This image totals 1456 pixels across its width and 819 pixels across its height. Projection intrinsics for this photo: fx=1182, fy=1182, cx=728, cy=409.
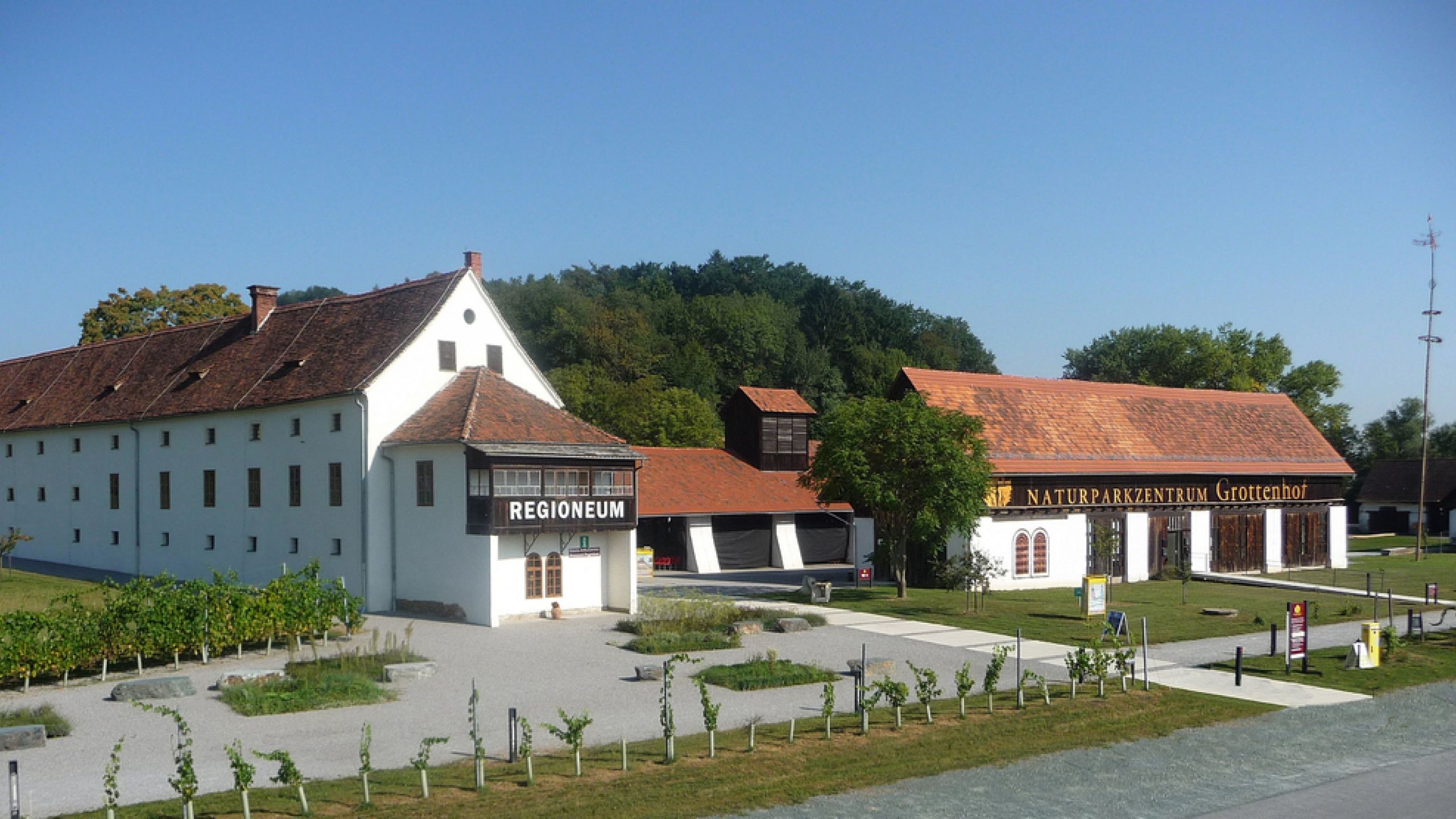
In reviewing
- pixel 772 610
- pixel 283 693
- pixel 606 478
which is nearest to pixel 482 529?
pixel 606 478

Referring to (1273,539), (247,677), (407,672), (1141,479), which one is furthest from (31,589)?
(1273,539)

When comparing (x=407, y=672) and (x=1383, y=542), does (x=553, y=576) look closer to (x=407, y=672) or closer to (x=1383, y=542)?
(x=407, y=672)

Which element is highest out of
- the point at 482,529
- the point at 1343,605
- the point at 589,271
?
the point at 589,271

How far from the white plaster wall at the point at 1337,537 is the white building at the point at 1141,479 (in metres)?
0.06

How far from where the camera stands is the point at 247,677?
22438 millimetres

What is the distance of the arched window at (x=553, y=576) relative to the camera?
33.5m

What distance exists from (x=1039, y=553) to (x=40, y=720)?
3290 cm

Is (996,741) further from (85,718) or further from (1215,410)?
(1215,410)

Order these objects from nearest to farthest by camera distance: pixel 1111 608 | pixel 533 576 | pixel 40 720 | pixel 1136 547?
pixel 40 720 → pixel 533 576 → pixel 1111 608 → pixel 1136 547

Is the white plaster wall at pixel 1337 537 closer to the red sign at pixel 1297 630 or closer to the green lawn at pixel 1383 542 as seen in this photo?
the green lawn at pixel 1383 542

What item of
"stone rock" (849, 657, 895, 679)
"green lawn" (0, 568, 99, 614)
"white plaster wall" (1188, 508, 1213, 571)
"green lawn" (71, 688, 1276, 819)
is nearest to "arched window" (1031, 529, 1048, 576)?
"white plaster wall" (1188, 508, 1213, 571)

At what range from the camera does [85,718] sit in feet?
65.3

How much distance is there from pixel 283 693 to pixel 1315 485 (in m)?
46.5

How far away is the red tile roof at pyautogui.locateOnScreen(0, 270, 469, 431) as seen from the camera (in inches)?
1444
